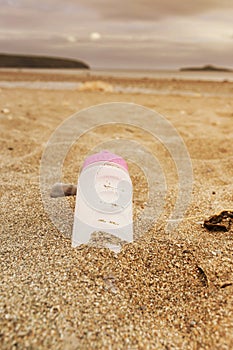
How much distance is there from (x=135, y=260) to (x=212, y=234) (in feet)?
1.39

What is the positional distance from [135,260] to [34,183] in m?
1.07

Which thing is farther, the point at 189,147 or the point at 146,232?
the point at 189,147

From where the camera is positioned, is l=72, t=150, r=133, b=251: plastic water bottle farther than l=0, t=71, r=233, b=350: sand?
Yes

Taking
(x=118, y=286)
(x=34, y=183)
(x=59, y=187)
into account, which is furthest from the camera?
(x=34, y=183)

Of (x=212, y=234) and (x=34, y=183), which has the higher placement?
(x=212, y=234)

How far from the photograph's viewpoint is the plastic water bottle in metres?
1.46

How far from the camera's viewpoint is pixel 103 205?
4.91 ft

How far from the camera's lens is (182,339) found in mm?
1009

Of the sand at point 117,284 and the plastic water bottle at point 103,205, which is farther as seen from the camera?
the plastic water bottle at point 103,205

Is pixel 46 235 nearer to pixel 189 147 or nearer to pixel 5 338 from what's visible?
pixel 5 338

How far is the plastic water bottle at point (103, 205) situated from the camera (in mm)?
1464

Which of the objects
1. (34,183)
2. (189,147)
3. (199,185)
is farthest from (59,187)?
(189,147)

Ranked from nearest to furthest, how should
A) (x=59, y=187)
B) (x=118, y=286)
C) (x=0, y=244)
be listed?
1. (x=118, y=286)
2. (x=0, y=244)
3. (x=59, y=187)

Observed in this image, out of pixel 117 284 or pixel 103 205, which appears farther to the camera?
pixel 103 205
